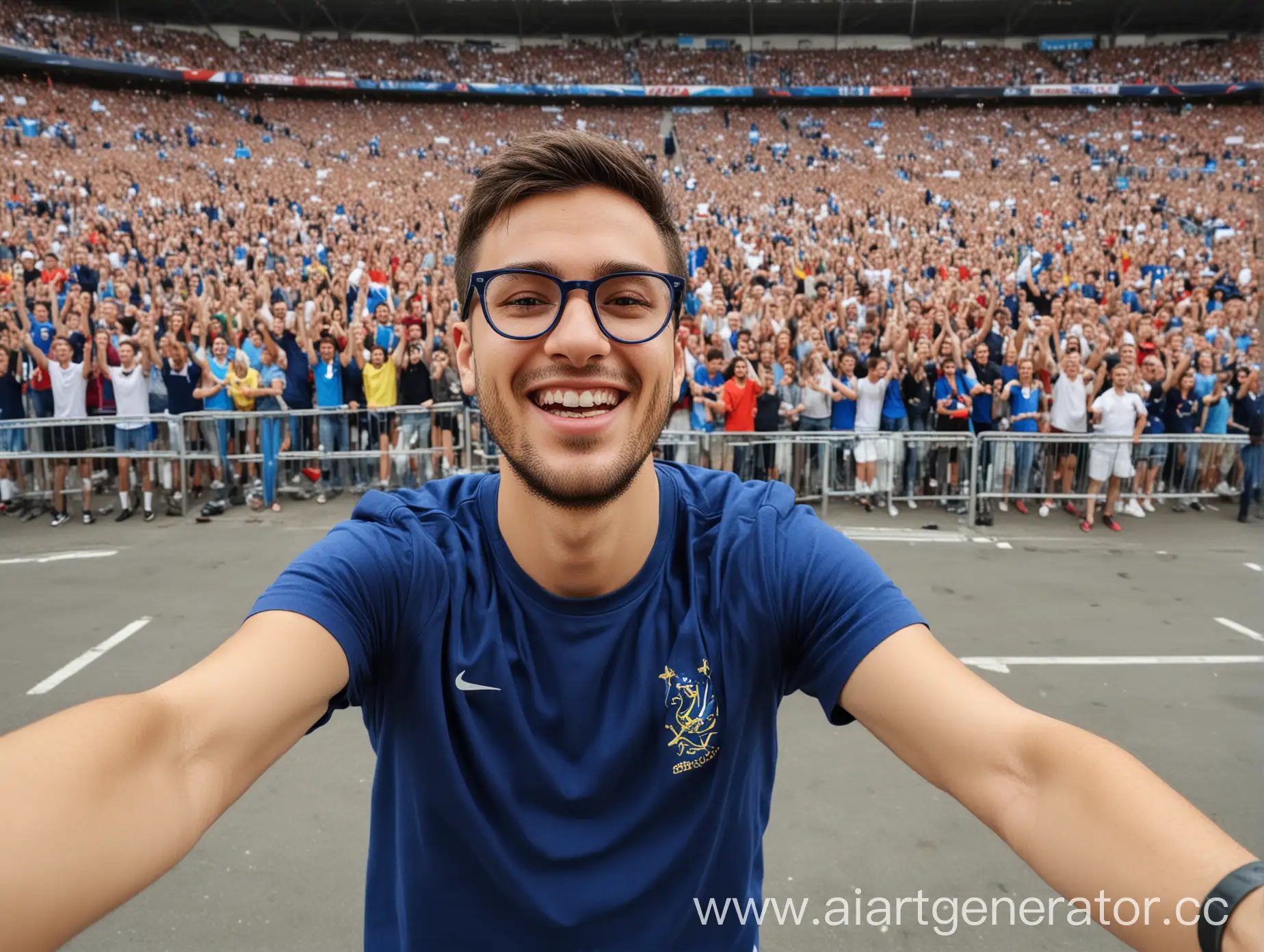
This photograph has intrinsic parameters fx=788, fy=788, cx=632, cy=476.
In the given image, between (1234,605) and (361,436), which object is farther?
(361,436)

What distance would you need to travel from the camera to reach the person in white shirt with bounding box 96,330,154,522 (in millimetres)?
9180

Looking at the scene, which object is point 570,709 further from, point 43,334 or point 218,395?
point 43,334

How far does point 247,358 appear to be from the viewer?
9.80 m

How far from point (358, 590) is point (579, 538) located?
42cm

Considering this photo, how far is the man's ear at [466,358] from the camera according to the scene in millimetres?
1636

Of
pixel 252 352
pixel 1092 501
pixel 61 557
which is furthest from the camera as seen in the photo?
pixel 252 352

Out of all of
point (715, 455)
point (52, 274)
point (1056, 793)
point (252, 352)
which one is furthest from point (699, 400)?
point (52, 274)

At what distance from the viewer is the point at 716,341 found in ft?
32.9

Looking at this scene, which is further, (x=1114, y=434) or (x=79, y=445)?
(x=79, y=445)

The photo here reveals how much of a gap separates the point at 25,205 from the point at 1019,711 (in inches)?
1030

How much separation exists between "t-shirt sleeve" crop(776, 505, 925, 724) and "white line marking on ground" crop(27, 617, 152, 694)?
5.21 meters

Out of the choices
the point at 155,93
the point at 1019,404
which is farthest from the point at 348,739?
the point at 155,93

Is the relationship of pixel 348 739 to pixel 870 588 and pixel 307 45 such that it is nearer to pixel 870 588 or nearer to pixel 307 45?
pixel 870 588

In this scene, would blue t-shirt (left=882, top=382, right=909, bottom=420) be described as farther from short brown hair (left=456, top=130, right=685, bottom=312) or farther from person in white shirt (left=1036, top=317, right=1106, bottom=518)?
short brown hair (left=456, top=130, right=685, bottom=312)
